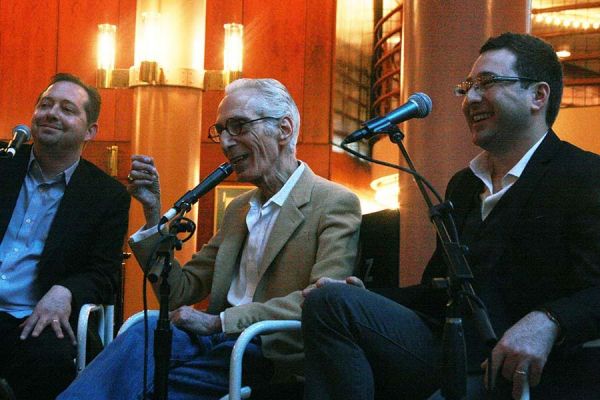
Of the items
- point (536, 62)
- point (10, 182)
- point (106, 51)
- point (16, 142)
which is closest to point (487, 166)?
point (536, 62)

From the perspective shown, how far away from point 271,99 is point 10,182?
3.32ft

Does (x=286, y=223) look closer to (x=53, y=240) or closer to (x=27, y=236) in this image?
(x=53, y=240)

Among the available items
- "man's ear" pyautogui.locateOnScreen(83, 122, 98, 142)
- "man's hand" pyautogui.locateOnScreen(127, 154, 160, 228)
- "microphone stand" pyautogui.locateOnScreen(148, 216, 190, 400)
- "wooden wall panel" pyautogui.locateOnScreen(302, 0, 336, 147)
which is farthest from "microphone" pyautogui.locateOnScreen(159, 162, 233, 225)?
"wooden wall panel" pyautogui.locateOnScreen(302, 0, 336, 147)

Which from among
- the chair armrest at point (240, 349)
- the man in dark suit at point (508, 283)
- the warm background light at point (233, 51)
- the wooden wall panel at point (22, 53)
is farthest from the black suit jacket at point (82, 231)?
the wooden wall panel at point (22, 53)

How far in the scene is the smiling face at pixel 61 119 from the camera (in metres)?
3.20

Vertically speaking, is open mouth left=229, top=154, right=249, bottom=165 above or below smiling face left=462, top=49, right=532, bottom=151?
below

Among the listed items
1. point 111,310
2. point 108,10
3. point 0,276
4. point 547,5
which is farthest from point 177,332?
point 547,5

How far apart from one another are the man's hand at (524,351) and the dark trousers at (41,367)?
4.89 ft

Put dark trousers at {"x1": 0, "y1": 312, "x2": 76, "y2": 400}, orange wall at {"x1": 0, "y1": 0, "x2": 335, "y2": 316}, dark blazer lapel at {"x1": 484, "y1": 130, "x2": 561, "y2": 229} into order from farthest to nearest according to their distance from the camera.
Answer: orange wall at {"x1": 0, "y1": 0, "x2": 335, "y2": 316}, dark trousers at {"x1": 0, "y1": 312, "x2": 76, "y2": 400}, dark blazer lapel at {"x1": 484, "y1": 130, "x2": 561, "y2": 229}

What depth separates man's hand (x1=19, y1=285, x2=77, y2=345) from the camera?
2830 millimetres

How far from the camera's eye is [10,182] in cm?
317

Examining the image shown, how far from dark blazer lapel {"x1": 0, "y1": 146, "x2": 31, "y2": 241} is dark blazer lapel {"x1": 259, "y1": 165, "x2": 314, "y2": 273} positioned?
3.19 ft

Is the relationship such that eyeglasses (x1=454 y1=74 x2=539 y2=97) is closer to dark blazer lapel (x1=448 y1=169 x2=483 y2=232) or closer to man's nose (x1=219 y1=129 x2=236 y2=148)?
dark blazer lapel (x1=448 y1=169 x2=483 y2=232)

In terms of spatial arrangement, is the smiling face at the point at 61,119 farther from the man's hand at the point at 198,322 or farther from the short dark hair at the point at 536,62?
the short dark hair at the point at 536,62
